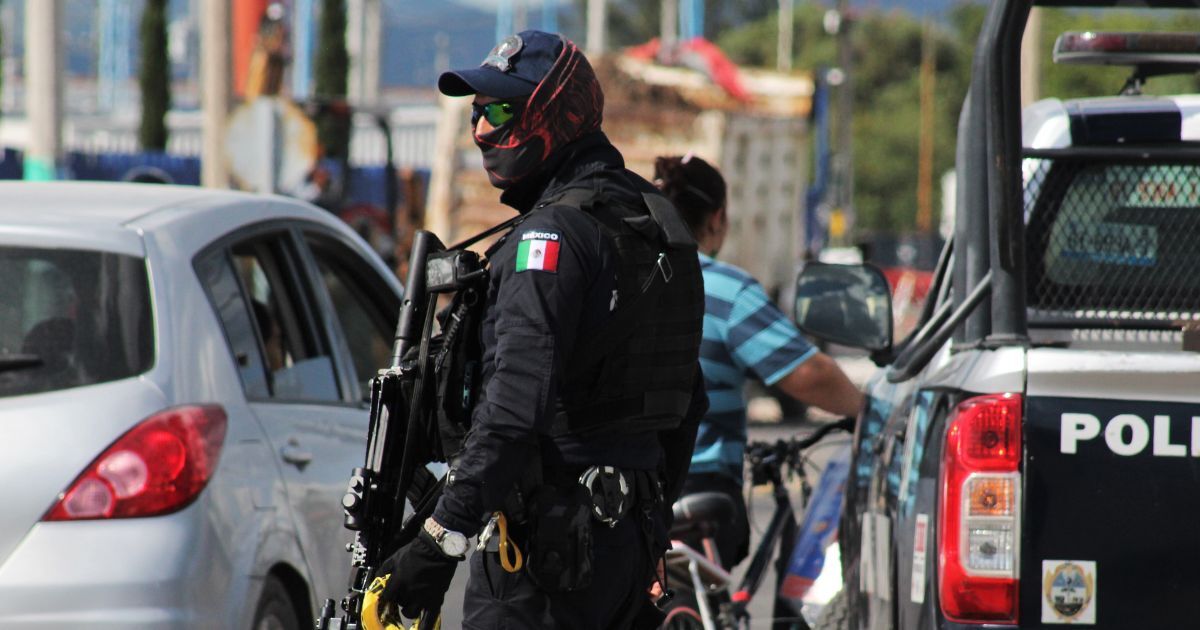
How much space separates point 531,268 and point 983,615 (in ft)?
3.21

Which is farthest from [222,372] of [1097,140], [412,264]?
[1097,140]

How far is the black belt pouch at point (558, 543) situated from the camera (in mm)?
3303

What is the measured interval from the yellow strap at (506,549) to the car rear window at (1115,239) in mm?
1469

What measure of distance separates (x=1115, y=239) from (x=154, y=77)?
119ft

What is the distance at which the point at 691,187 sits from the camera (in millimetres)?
5078

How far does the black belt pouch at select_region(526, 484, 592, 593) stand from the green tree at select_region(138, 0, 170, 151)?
34916 mm

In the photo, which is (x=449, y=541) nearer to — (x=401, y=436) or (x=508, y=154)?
(x=401, y=436)

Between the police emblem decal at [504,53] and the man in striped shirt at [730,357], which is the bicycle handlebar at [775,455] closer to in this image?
the man in striped shirt at [730,357]

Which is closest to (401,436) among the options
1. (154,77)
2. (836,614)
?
(836,614)

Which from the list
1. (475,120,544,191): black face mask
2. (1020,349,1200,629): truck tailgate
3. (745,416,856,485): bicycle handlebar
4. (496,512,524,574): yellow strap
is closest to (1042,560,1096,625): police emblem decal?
(1020,349,1200,629): truck tailgate

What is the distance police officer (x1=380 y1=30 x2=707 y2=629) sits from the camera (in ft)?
10.6

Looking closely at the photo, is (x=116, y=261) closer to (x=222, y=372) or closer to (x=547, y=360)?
(x=222, y=372)

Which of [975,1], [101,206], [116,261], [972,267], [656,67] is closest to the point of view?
[972,267]

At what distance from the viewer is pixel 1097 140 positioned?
4.33 metres
